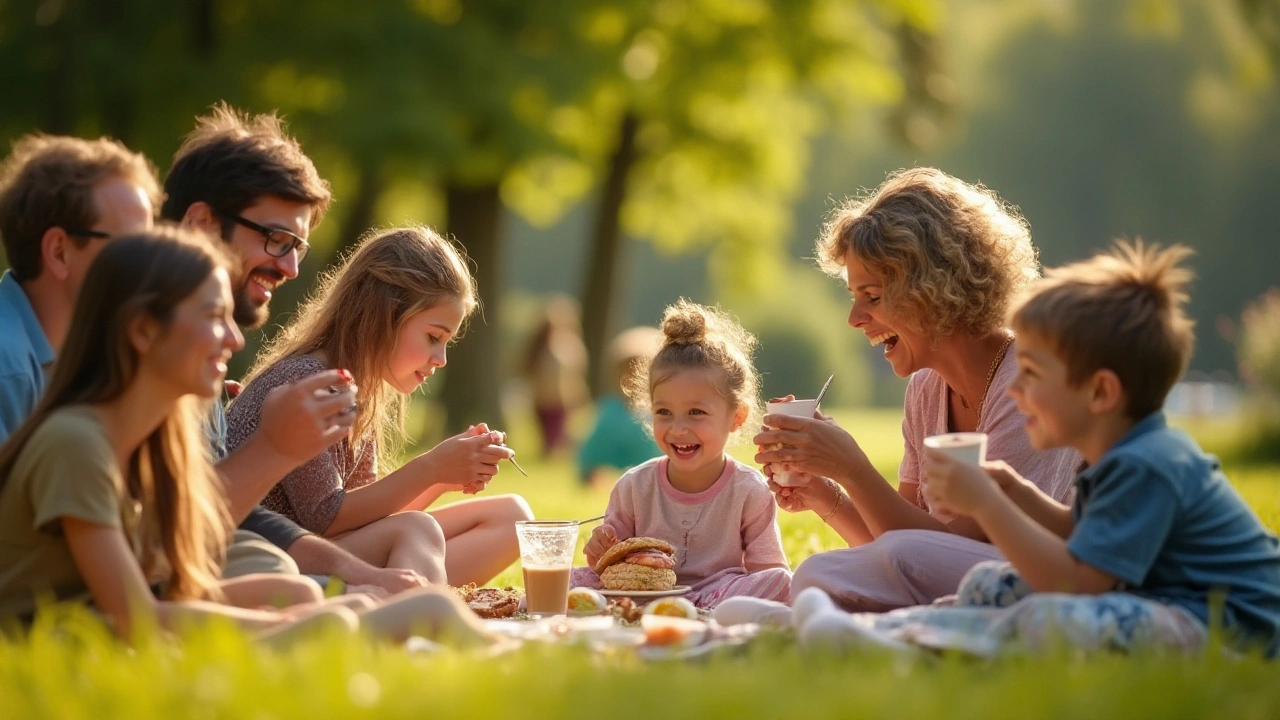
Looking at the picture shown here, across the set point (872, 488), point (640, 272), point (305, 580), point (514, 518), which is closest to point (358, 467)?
point (514, 518)

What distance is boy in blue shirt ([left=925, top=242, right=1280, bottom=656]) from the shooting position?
132 inches

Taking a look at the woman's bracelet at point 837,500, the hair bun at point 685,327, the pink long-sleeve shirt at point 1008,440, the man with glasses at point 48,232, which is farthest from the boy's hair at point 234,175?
the pink long-sleeve shirt at point 1008,440

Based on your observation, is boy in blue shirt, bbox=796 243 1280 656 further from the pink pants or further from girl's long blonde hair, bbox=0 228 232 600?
girl's long blonde hair, bbox=0 228 232 600

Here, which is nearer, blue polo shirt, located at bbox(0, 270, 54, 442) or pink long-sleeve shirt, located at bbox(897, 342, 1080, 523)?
blue polo shirt, located at bbox(0, 270, 54, 442)

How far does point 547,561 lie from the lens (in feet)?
15.0

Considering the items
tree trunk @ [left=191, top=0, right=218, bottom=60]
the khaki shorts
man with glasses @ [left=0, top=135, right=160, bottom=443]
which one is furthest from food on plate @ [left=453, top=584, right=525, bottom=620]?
tree trunk @ [left=191, top=0, right=218, bottom=60]

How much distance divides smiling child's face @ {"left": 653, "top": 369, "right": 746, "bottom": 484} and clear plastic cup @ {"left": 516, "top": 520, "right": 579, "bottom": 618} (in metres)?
0.83

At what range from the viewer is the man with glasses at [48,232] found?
3979mm

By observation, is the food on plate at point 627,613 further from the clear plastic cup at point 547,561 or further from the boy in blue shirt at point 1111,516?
the boy in blue shirt at point 1111,516

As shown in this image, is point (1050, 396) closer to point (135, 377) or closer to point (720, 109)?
point (135, 377)

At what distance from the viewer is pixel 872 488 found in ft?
15.0

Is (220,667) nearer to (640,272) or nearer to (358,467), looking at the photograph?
(358,467)

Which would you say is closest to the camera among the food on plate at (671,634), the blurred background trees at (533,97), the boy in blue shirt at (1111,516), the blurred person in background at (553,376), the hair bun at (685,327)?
the boy in blue shirt at (1111,516)

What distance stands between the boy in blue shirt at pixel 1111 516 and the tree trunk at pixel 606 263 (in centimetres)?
1645
